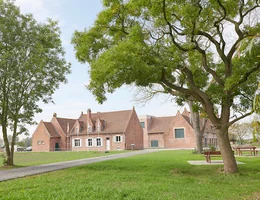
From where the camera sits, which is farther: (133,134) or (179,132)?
(179,132)

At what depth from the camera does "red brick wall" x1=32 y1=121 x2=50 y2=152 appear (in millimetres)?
57759

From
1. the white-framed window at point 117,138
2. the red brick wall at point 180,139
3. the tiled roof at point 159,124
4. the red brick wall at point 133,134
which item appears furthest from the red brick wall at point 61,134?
the red brick wall at point 180,139

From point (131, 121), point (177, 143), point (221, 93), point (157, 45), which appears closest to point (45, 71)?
point (157, 45)

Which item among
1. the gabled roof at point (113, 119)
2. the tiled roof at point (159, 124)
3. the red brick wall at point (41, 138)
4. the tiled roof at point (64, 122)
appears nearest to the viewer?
the gabled roof at point (113, 119)

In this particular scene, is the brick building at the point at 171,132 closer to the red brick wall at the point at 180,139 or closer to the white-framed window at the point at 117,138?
the red brick wall at the point at 180,139

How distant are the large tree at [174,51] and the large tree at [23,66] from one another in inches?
220

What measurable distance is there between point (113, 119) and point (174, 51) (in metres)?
42.3

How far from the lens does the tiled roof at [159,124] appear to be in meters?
60.9

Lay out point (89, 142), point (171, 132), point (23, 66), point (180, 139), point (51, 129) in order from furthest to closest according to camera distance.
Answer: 1. point (51, 129)
2. point (171, 132)
3. point (180, 139)
4. point (89, 142)
5. point (23, 66)

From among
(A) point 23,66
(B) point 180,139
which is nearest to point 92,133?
(B) point 180,139

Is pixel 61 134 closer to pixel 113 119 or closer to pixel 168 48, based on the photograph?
pixel 113 119

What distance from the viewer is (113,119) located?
183ft

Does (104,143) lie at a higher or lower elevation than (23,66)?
lower

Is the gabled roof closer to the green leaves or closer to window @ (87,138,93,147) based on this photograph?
window @ (87,138,93,147)
